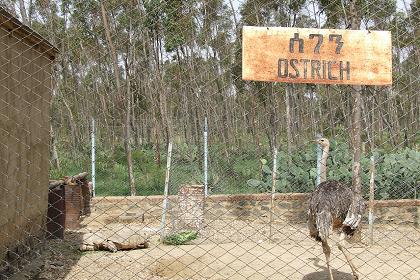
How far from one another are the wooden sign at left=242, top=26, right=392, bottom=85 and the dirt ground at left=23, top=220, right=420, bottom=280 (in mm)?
2379

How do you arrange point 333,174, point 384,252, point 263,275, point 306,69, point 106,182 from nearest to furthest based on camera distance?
point 306,69 < point 263,275 < point 384,252 < point 333,174 < point 106,182

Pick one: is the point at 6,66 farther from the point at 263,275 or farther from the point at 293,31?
A: the point at 263,275

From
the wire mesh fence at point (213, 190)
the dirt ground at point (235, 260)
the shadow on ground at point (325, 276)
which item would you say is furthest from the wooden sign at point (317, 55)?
the shadow on ground at point (325, 276)

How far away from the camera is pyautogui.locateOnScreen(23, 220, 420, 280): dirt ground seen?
592 cm

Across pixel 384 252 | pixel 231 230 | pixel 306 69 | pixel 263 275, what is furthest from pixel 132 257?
pixel 306 69

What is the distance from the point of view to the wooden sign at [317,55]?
3.88m

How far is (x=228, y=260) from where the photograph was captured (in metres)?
6.64

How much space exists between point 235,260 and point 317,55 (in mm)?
3219

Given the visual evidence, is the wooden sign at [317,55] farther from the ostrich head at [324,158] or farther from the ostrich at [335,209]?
the ostrich head at [324,158]

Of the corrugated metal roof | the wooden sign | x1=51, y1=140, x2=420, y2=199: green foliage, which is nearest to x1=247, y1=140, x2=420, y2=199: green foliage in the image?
x1=51, y1=140, x2=420, y2=199: green foliage

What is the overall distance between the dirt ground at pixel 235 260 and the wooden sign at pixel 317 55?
2.38 meters

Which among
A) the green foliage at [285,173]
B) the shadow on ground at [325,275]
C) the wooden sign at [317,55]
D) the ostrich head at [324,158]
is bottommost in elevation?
the shadow on ground at [325,275]

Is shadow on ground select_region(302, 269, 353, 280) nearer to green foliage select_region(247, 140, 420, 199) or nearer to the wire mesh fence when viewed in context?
the wire mesh fence

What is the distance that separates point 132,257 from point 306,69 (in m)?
3.81
